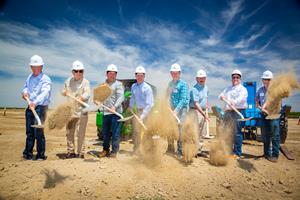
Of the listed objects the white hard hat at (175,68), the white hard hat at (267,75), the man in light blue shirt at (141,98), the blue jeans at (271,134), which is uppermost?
the white hard hat at (175,68)

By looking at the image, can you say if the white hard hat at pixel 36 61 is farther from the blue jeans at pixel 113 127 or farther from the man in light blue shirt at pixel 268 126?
the man in light blue shirt at pixel 268 126

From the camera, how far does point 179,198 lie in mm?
4777

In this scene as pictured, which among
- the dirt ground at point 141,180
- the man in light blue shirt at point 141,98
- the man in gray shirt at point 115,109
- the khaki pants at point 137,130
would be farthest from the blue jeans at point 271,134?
the man in gray shirt at point 115,109

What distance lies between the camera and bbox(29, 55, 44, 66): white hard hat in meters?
5.76

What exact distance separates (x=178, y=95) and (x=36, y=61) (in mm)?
3445

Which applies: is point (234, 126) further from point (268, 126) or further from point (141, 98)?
point (141, 98)

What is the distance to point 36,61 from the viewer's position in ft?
19.0

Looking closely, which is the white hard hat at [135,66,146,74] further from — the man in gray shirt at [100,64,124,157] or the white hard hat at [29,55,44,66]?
the white hard hat at [29,55,44,66]

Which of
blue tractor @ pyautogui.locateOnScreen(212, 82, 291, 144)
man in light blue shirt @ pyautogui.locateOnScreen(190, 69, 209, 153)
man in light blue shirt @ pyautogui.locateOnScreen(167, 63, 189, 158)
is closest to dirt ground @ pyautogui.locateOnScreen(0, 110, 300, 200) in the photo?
man in light blue shirt @ pyautogui.locateOnScreen(167, 63, 189, 158)

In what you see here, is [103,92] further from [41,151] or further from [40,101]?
[41,151]

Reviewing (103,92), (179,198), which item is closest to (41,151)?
(103,92)

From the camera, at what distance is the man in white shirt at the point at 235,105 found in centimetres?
662

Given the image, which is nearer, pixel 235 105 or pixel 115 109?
pixel 115 109

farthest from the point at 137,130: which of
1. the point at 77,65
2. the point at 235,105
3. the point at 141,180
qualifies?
the point at 235,105
